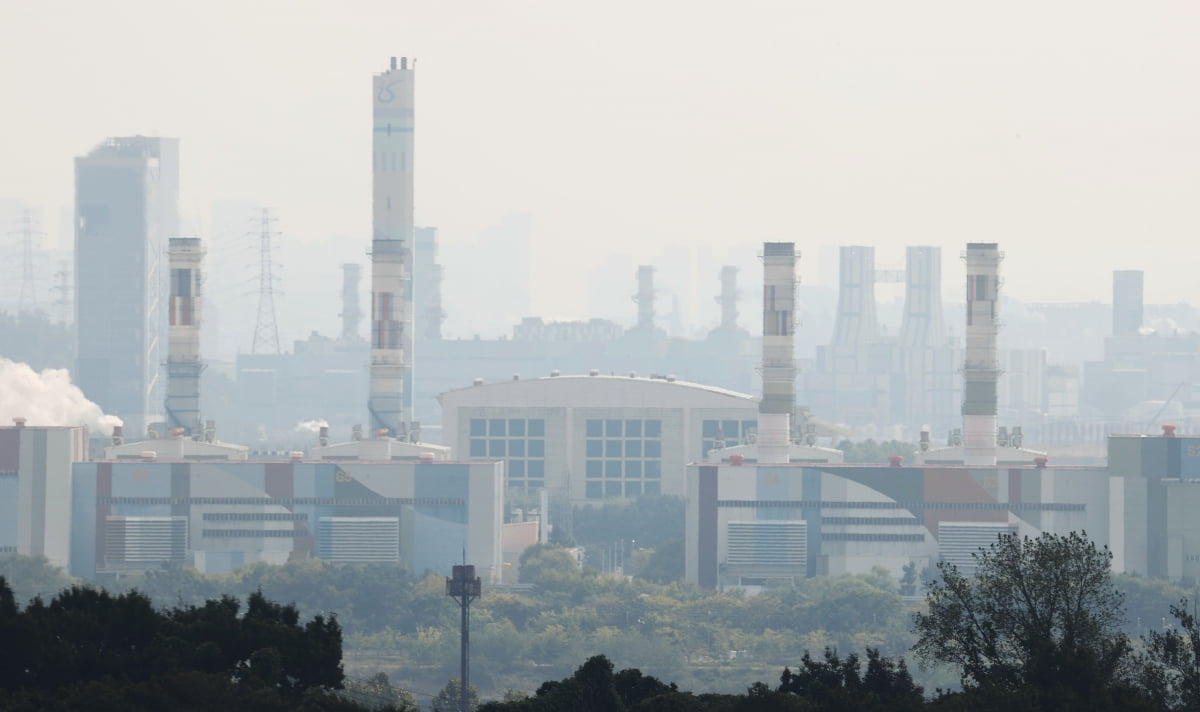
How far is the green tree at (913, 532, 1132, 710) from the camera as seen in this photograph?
61.5 m

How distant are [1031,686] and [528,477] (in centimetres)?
12401

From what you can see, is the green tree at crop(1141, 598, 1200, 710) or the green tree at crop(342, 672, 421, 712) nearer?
the green tree at crop(1141, 598, 1200, 710)

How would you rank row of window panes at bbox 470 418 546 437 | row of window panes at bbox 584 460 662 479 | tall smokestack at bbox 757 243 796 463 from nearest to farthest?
tall smokestack at bbox 757 243 796 463
row of window panes at bbox 470 418 546 437
row of window panes at bbox 584 460 662 479

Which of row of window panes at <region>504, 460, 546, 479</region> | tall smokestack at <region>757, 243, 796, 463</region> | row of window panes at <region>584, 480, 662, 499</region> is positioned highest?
tall smokestack at <region>757, 243, 796, 463</region>

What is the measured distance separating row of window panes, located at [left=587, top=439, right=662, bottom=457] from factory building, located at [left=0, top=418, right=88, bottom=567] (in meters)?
54.0

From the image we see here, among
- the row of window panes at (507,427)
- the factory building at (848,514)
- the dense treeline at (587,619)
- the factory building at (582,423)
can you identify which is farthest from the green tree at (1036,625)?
the row of window panes at (507,427)

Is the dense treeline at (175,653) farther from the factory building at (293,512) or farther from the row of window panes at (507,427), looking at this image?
the row of window panes at (507,427)

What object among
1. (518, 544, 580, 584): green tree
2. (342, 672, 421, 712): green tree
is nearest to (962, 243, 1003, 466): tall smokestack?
(518, 544, 580, 584): green tree

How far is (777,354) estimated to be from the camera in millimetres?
145750

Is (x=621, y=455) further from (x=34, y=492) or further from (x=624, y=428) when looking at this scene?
(x=34, y=492)

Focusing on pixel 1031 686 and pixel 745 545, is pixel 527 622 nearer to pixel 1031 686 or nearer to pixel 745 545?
pixel 745 545

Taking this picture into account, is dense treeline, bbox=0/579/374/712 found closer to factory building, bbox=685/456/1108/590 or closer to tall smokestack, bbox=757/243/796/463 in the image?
factory building, bbox=685/456/1108/590

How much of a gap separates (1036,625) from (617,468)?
398ft

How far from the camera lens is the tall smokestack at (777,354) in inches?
5694
